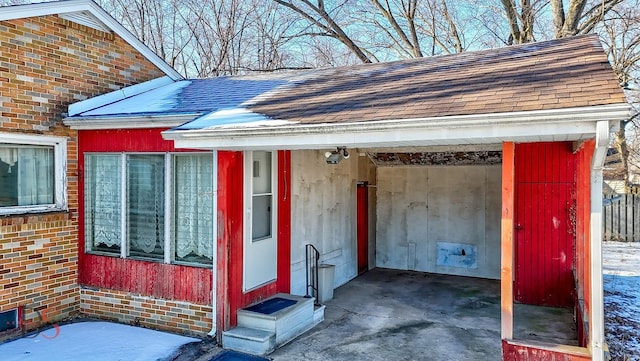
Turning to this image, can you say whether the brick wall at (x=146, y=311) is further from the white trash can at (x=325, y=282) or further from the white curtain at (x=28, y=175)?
the white trash can at (x=325, y=282)

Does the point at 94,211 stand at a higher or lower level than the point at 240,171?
lower

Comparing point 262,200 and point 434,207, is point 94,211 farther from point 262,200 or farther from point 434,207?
point 434,207

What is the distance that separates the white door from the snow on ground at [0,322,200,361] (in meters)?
1.07

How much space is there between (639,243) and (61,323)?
13.9 m

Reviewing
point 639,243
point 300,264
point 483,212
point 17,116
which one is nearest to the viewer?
point 17,116

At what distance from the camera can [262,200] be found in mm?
6125

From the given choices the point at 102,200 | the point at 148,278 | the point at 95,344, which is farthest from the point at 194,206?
the point at 95,344

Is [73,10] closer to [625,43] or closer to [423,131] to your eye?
[423,131]

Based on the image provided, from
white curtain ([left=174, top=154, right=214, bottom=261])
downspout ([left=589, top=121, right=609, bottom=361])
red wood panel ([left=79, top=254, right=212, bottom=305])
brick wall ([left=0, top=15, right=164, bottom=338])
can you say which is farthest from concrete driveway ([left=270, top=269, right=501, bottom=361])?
brick wall ([left=0, top=15, right=164, bottom=338])

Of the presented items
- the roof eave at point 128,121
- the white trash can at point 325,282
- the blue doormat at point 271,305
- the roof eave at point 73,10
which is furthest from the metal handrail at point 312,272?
the roof eave at point 73,10

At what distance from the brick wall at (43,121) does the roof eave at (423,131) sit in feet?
6.82

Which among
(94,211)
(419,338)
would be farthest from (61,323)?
(419,338)

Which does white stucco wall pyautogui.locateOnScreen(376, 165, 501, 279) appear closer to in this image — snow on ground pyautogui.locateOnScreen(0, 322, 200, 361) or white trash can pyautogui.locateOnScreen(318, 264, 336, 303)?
white trash can pyautogui.locateOnScreen(318, 264, 336, 303)

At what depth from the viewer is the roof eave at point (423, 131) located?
3426mm
